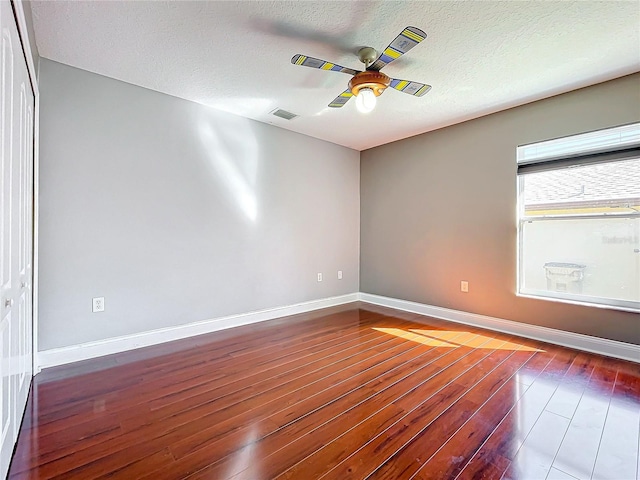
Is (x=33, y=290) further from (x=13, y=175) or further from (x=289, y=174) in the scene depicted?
(x=289, y=174)

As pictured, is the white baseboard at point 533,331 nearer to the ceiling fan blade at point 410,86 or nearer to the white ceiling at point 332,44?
the white ceiling at point 332,44

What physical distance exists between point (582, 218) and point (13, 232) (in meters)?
4.37

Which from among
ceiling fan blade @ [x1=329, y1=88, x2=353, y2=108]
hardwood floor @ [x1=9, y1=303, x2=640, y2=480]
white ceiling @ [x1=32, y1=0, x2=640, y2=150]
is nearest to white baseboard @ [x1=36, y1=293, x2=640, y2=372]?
hardwood floor @ [x1=9, y1=303, x2=640, y2=480]

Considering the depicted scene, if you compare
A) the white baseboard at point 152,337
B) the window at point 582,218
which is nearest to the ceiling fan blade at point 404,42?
the window at point 582,218

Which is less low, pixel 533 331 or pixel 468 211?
pixel 468 211

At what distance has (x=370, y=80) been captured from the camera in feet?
7.39

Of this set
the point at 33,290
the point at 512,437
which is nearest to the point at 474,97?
the point at 512,437

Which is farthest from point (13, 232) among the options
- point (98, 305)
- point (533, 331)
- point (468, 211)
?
point (533, 331)

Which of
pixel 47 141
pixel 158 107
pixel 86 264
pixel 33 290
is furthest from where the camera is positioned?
pixel 158 107

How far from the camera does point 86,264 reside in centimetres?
265

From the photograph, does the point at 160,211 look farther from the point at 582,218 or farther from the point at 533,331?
the point at 582,218

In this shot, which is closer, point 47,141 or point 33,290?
point 33,290

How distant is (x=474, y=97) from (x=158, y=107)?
125 inches

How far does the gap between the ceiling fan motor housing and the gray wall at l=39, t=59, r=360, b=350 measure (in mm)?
1819
